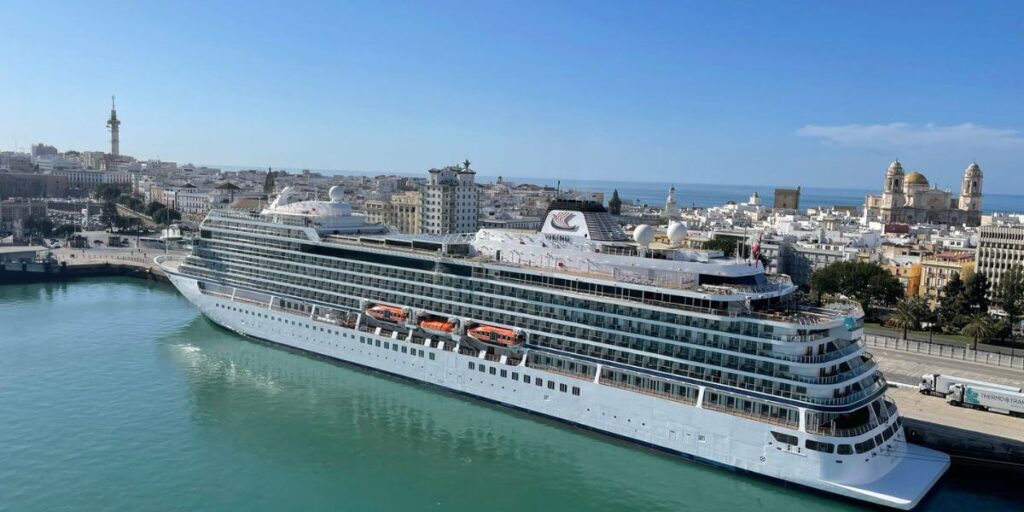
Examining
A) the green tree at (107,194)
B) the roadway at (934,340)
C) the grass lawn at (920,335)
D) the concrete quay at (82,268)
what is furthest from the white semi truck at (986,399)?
the green tree at (107,194)

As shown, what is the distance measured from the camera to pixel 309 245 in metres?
32.2

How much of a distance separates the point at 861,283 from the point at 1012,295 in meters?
7.56

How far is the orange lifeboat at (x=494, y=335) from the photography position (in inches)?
967

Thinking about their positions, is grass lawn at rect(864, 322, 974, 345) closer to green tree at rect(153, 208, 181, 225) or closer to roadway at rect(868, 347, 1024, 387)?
roadway at rect(868, 347, 1024, 387)

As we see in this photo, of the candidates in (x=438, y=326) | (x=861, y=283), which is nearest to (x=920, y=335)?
(x=861, y=283)

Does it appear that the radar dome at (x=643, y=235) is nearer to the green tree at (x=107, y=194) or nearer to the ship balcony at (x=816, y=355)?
the ship balcony at (x=816, y=355)

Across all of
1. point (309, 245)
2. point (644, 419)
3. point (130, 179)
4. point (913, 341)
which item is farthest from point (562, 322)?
point (130, 179)

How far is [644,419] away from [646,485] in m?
2.04

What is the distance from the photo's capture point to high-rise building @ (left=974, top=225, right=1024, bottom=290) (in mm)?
45031

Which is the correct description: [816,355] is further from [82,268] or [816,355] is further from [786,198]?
[786,198]

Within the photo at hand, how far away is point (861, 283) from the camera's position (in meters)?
43.7

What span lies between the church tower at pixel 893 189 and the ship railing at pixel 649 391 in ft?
243

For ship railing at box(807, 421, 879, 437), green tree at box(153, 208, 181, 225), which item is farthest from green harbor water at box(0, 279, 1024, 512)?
green tree at box(153, 208, 181, 225)

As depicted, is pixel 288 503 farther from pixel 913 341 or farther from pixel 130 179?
pixel 130 179
